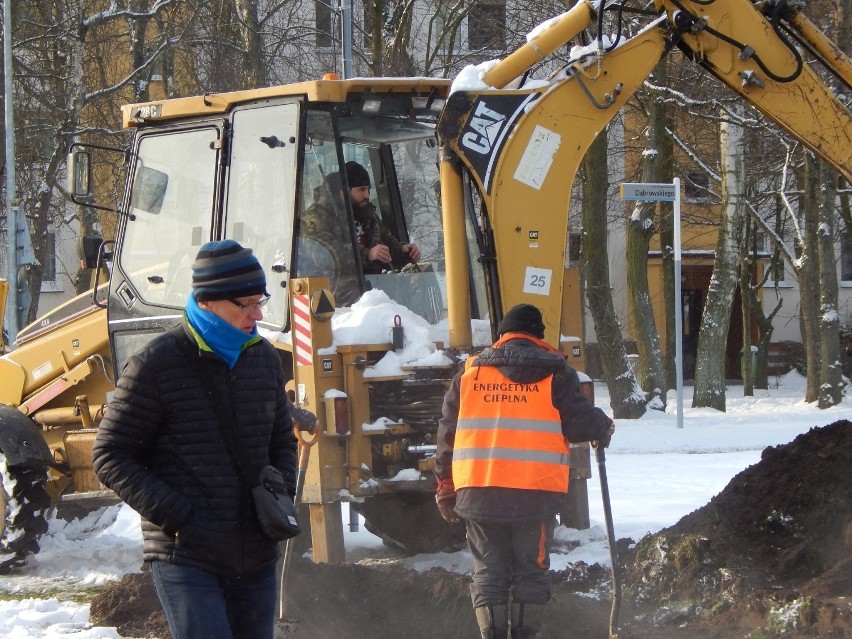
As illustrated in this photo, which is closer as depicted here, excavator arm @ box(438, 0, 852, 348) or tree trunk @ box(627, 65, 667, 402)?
excavator arm @ box(438, 0, 852, 348)

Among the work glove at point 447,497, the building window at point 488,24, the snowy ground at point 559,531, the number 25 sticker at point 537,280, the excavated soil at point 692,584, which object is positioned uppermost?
the building window at point 488,24

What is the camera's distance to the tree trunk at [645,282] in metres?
18.3

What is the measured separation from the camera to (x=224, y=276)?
3.69 metres

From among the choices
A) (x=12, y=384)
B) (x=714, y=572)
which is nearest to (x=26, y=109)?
(x=12, y=384)

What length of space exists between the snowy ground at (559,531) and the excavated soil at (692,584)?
1.29ft

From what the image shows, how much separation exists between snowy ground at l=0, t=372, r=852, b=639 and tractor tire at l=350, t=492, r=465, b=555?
93mm

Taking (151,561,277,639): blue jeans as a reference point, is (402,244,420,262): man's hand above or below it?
above

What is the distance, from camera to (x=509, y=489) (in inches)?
207

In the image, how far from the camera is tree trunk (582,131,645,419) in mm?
17406

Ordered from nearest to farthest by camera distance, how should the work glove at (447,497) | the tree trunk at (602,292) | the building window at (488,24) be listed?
the work glove at (447,497) < the tree trunk at (602,292) < the building window at (488,24)

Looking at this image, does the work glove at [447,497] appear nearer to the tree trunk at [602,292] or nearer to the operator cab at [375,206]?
the operator cab at [375,206]

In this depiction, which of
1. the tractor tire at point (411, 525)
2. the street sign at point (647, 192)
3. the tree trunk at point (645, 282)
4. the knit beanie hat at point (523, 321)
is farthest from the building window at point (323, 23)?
the knit beanie hat at point (523, 321)

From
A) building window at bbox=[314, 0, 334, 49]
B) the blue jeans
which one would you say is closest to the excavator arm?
the blue jeans

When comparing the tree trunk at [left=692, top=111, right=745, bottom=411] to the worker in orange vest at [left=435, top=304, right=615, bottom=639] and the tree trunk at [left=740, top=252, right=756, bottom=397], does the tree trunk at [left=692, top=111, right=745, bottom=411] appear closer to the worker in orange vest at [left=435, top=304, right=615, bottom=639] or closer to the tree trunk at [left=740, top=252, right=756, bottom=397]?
the tree trunk at [left=740, top=252, right=756, bottom=397]
